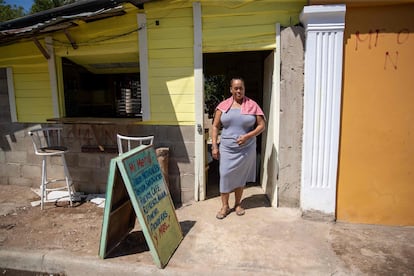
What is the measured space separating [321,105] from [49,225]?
397 centimetres

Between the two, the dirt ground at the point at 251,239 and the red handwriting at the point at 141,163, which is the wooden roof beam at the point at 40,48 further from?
the red handwriting at the point at 141,163

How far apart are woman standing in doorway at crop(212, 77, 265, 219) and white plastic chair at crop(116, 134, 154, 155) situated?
3.58ft

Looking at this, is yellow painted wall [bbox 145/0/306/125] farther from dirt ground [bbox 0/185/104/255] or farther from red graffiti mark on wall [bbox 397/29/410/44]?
dirt ground [bbox 0/185/104/255]

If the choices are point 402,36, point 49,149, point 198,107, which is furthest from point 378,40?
point 49,149

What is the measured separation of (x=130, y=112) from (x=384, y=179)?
4256 millimetres

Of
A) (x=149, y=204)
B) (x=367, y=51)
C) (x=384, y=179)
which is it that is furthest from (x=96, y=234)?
(x=367, y=51)

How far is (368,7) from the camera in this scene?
3477 millimetres

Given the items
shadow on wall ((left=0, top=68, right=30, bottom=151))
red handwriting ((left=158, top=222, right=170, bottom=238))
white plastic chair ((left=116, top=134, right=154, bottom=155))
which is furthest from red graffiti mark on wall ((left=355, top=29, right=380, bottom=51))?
shadow on wall ((left=0, top=68, right=30, bottom=151))

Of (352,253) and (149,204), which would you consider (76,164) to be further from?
(352,253)

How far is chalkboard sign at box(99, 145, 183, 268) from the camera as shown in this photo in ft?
9.32

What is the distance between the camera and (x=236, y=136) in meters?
3.79

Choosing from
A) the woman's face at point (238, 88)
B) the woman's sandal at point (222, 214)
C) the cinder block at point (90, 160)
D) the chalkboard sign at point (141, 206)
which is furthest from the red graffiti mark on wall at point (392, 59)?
the cinder block at point (90, 160)

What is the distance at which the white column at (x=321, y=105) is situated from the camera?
3.52 metres

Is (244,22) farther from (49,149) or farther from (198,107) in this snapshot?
(49,149)
